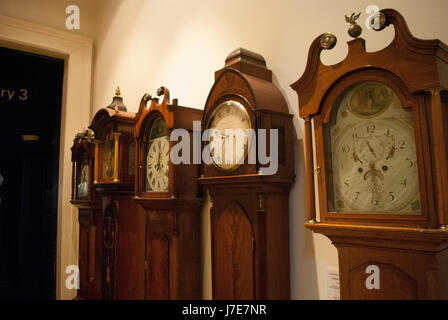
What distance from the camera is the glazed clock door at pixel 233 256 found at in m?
1.40

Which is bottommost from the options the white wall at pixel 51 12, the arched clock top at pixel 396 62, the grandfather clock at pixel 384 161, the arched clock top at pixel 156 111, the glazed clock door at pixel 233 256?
the glazed clock door at pixel 233 256

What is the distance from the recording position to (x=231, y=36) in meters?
1.88

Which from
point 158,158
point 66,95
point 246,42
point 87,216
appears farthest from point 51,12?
point 246,42

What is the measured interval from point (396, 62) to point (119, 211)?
1887mm

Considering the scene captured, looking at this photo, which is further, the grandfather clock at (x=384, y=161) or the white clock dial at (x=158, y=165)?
the white clock dial at (x=158, y=165)

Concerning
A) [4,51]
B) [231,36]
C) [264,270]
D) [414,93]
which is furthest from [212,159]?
[4,51]

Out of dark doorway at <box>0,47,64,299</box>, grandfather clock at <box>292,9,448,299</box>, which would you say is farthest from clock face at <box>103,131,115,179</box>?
dark doorway at <box>0,47,64,299</box>

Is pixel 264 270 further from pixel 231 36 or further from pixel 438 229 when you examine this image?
pixel 231 36

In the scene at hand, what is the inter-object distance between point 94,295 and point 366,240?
2.32 meters

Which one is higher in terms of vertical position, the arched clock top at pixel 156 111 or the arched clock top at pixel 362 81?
the arched clock top at pixel 156 111

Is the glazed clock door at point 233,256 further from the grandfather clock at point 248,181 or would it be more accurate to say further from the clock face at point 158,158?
the clock face at point 158,158

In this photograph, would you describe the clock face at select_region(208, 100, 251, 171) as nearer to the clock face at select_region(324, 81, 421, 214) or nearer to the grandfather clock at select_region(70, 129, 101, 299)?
the clock face at select_region(324, 81, 421, 214)

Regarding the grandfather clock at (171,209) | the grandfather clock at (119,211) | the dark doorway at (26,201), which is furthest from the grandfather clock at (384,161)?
the dark doorway at (26,201)

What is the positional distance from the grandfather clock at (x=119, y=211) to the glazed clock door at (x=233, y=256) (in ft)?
3.17
